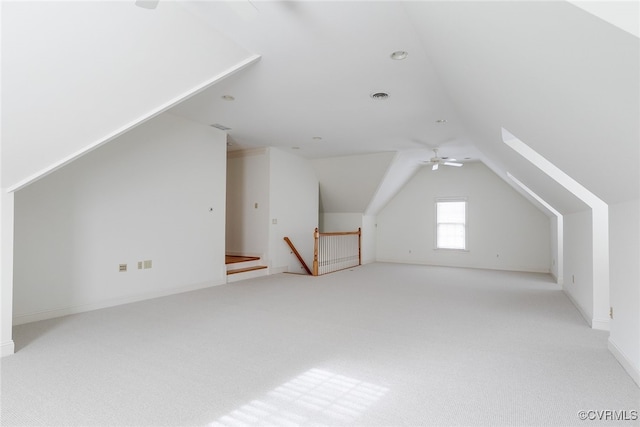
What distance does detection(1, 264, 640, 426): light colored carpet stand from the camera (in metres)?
2.03

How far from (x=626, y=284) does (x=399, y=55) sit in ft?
8.97

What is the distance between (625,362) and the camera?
8.68 feet

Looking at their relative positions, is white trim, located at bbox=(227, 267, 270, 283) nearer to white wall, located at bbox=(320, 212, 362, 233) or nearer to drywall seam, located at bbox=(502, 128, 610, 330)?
white wall, located at bbox=(320, 212, 362, 233)

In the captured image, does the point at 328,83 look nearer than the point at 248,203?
Yes

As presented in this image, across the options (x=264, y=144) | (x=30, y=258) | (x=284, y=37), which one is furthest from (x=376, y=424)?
(x=264, y=144)

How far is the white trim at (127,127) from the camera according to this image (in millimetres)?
2964

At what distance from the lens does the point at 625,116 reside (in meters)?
1.55

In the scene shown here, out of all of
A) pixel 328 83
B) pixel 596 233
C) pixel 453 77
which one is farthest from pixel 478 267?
pixel 328 83

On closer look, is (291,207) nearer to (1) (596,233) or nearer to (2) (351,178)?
(2) (351,178)

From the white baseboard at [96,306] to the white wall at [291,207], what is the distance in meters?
2.10

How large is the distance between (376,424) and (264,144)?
6007mm

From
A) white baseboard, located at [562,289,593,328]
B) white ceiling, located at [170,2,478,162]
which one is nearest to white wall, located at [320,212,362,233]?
white ceiling, located at [170,2,478,162]

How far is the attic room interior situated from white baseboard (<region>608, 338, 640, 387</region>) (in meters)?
0.03

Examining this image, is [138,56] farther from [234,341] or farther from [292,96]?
[234,341]
